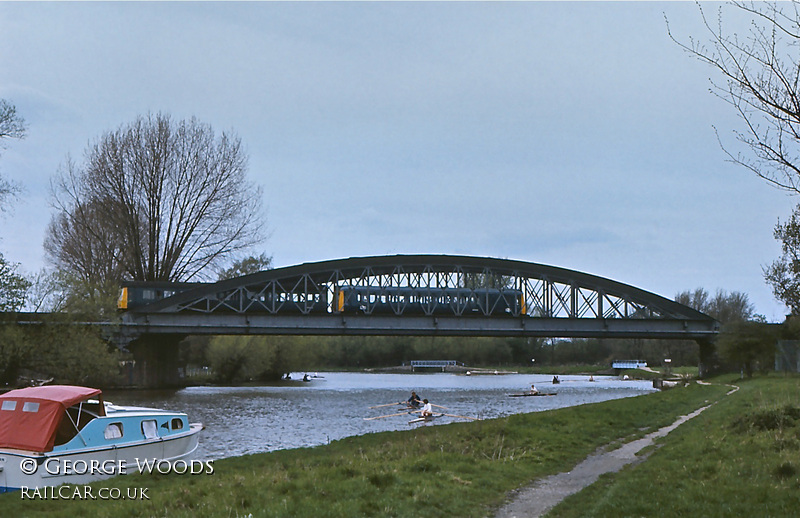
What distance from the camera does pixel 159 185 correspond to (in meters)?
71.3

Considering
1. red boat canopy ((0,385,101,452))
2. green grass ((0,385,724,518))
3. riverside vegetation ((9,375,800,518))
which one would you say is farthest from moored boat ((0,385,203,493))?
riverside vegetation ((9,375,800,518))

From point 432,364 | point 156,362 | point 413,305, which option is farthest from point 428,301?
point 432,364

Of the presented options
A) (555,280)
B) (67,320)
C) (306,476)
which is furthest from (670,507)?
(555,280)

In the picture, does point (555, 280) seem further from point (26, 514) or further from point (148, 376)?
point (26, 514)

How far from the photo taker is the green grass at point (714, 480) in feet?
41.0

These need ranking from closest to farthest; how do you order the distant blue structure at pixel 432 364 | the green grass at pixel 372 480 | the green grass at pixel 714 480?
the green grass at pixel 714 480
the green grass at pixel 372 480
the distant blue structure at pixel 432 364

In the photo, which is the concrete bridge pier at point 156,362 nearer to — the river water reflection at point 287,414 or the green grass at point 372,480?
the river water reflection at point 287,414

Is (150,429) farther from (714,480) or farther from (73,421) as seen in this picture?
(714,480)

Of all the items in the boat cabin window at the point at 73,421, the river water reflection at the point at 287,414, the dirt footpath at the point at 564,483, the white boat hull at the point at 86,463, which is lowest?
the river water reflection at the point at 287,414

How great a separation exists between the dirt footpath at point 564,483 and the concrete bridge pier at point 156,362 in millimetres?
58504

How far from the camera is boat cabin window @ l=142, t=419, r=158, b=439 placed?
81.6ft

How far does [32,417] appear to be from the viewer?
20734 millimetres

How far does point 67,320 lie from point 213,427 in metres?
20.0

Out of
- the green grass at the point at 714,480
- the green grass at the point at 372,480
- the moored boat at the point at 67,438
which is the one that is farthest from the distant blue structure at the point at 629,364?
the moored boat at the point at 67,438
